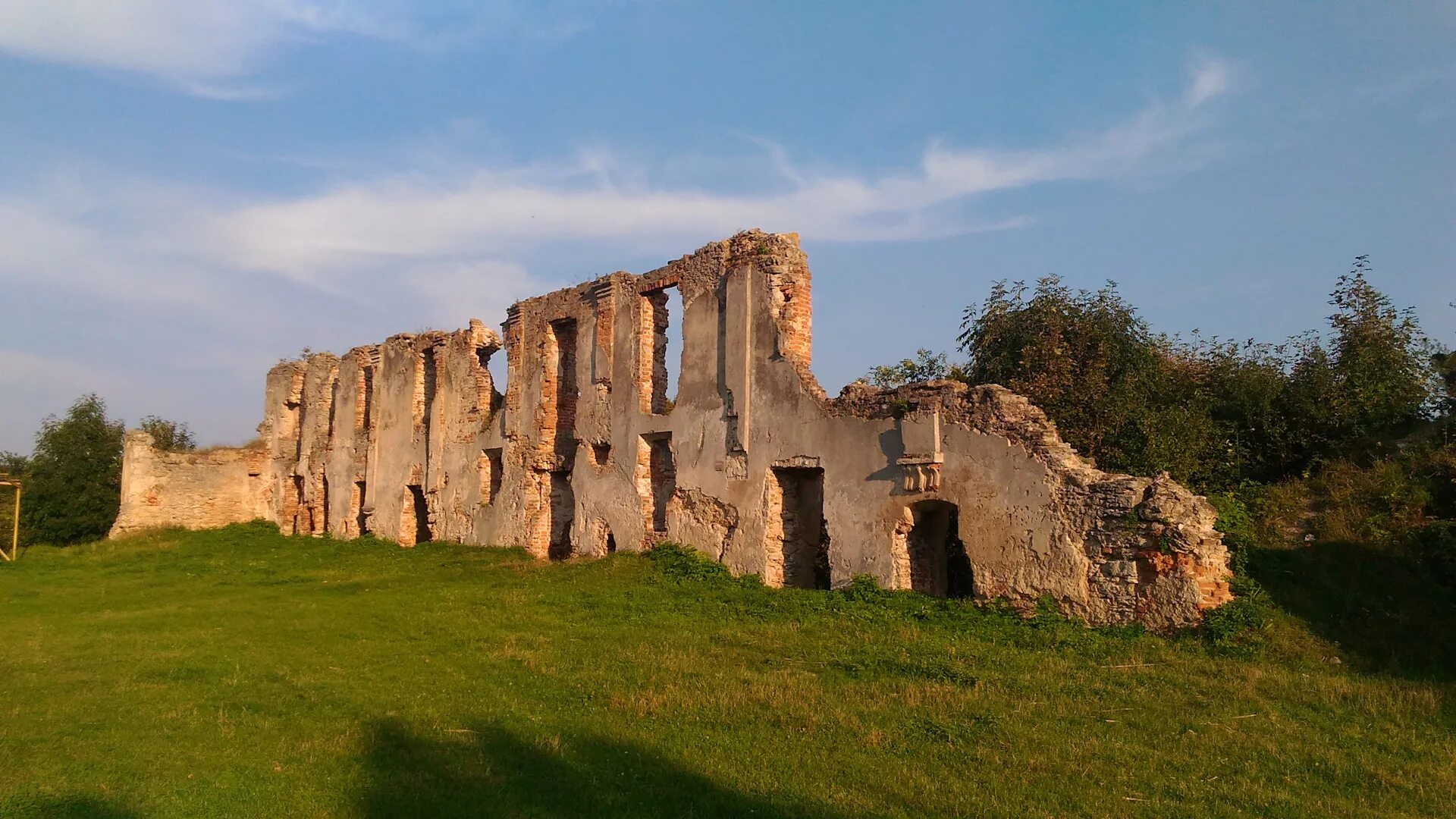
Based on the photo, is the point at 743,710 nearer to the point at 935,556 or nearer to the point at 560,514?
the point at 935,556

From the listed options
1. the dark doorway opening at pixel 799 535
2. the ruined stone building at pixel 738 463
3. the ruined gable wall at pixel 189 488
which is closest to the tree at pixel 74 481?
the ruined gable wall at pixel 189 488

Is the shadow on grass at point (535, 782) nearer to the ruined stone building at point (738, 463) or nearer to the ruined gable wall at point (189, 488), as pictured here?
the ruined stone building at point (738, 463)

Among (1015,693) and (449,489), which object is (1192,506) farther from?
(449,489)

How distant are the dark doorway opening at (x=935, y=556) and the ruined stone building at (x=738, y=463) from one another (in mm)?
44

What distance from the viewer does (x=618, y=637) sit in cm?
1073

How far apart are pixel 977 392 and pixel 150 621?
11652 mm

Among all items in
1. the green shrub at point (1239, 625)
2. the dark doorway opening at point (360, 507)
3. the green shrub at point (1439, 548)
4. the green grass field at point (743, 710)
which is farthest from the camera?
the dark doorway opening at point (360, 507)

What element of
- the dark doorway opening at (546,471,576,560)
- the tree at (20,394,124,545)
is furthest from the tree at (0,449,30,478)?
the dark doorway opening at (546,471,576,560)

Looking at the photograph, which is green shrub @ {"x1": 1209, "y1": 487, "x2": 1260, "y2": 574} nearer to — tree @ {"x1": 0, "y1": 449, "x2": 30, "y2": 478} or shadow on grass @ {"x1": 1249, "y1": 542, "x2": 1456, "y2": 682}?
shadow on grass @ {"x1": 1249, "y1": 542, "x2": 1456, "y2": 682}

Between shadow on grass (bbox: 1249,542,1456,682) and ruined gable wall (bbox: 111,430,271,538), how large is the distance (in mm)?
26093

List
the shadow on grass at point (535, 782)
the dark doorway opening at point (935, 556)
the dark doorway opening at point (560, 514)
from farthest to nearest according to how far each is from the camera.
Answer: the dark doorway opening at point (560, 514) → the dark doorway opening at point (935, 556) → the shadow on grass at point (535, 782)

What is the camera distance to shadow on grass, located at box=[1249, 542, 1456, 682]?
873 centimetres

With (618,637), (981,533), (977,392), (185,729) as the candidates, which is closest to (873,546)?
(981,533)

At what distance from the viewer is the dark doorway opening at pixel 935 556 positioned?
1215 cm
